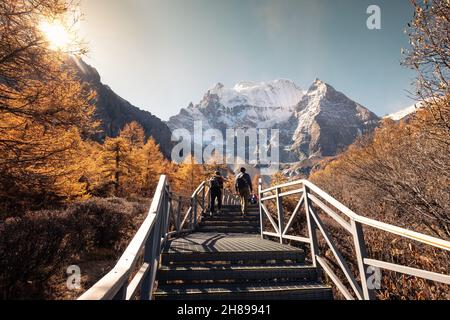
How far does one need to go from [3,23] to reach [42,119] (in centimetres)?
211

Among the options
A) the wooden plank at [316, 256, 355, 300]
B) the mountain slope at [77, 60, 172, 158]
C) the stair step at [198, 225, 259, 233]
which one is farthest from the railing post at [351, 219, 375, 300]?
the mountain slope at [77, 60, 172, 158]

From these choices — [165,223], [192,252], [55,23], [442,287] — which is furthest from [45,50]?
[442,287]

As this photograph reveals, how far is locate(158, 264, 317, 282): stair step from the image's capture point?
155 inches

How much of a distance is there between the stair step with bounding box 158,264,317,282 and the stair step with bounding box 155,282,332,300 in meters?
0.20

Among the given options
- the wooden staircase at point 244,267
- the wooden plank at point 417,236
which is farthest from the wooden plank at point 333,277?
the wooden plank at point 417,236

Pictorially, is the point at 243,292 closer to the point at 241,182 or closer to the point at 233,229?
the point at 233,229

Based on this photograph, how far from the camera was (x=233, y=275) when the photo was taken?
4008 millimetres

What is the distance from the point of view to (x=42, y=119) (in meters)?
6.06

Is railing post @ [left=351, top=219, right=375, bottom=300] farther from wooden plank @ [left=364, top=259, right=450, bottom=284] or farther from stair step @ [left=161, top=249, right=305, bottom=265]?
Answer: stair step @ [left=161, top=249, right=305, bottom=265]

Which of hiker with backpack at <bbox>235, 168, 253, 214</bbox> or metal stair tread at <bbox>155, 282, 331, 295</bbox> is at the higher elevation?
hiker with backpack at <bbox>235, 168, 253, 214</bbox>

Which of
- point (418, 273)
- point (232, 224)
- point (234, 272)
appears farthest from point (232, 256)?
point (232, 224)

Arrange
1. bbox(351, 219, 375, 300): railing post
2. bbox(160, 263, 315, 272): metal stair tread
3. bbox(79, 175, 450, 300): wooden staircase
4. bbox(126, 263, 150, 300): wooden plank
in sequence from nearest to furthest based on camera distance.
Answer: bbox(126, 263, 150, 300): wooden plank, bbox(79, 175, 450, 300): wooden staircase, bbox(351, 219, 375, 300): railing post, bbox(160, 263, 315, 272): metal stair tread

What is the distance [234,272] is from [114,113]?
72171mm
